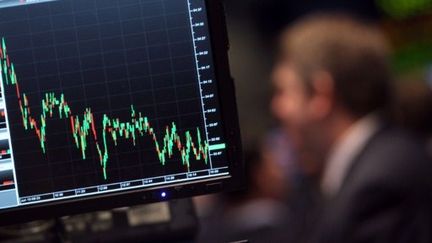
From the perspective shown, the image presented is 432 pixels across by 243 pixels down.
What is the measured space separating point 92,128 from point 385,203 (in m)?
1.27

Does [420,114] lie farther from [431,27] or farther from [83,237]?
[83,237]

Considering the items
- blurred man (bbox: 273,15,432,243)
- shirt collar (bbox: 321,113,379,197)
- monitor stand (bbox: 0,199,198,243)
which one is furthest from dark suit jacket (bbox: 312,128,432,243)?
monitor stand (bbox: 0,199,198,243)

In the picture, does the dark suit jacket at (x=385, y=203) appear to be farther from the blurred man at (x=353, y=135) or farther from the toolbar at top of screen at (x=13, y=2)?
the toolbar at top of screen at (x=13, y=2)

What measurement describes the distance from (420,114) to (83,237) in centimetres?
295

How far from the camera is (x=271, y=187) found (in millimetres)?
3904

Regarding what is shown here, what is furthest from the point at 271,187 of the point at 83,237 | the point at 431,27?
the point at 83,237

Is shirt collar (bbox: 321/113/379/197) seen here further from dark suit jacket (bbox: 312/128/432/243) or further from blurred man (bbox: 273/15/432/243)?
dark suit jacket (bbox: 312/128/432/243)

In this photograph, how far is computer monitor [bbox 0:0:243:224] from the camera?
124 cm

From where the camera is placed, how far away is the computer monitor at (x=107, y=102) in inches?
48.9

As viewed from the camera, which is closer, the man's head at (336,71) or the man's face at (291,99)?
the man's head at (336,71)

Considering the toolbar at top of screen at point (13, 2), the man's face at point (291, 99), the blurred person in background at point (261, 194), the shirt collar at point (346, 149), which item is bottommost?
the blurred person in background at point (261, 194)

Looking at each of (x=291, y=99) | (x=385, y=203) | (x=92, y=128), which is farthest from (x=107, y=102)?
(x=291, y=99)

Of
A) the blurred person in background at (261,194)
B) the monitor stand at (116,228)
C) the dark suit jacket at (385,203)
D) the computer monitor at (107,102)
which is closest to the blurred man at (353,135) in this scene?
the dark suit jacket at (385,203)

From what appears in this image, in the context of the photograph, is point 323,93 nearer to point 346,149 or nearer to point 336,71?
point 336,71
